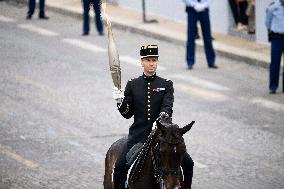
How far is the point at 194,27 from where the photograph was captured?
81.0ft

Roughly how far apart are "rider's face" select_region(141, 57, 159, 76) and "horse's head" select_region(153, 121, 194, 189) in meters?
1.68

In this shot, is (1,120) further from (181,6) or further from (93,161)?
(181,6)

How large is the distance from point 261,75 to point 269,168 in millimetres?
7239

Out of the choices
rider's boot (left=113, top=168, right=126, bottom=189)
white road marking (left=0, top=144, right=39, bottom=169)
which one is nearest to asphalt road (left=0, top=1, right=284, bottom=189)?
white road marking (left=0, top=144, right=39, bottom=169)

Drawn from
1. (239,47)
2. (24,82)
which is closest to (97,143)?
(24,82)

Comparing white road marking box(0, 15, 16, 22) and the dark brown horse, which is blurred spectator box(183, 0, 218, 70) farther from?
the dark brown horse

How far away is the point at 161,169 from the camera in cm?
1136

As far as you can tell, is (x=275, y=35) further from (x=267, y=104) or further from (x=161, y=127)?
(x=161, y=127)

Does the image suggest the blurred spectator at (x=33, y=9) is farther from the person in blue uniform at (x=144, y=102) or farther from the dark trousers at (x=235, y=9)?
the person in blue uniform at (x=144, y=102)

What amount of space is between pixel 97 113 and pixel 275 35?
4.28m

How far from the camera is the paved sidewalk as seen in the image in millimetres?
25641

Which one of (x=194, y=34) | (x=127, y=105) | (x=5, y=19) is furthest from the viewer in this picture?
(x=5, y=19)

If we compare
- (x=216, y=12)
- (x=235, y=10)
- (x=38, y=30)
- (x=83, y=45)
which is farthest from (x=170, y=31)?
(x=38, y=30)

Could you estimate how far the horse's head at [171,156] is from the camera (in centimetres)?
1116
